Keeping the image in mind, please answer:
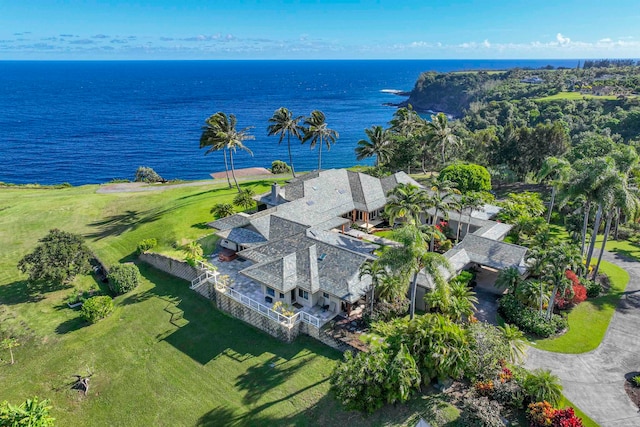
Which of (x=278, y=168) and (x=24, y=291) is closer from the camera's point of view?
(x=24, y=291)

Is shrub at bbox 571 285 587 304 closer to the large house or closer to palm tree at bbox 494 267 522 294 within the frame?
the large house

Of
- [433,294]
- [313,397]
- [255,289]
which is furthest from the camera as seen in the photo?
[255,289]

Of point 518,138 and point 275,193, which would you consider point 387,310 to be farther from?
point 518,138

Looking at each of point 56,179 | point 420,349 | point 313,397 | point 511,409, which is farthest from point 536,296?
point 56,179

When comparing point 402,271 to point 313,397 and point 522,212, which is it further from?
point 522,212

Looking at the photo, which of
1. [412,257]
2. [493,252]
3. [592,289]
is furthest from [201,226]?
[592,289]

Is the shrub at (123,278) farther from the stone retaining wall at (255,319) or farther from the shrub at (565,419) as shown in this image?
the shrub at (565,419)
